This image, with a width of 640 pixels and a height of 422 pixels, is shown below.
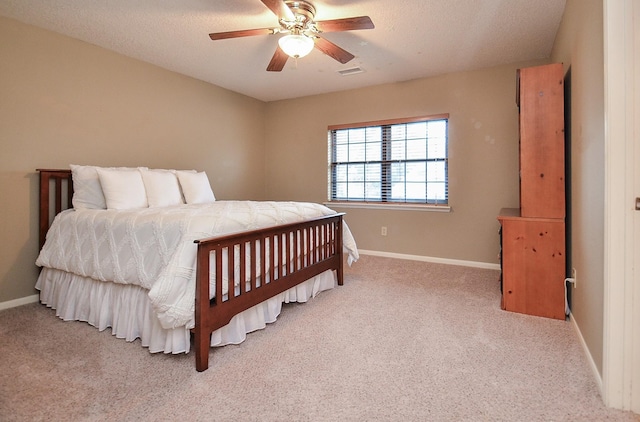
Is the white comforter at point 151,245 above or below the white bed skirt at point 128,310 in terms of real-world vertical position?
above

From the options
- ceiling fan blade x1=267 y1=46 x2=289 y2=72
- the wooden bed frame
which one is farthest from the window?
ceiling fan blade x1=267 y1=46 x2=289 y2=72

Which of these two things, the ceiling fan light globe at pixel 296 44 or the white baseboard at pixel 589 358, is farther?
the ceiling fan light globe at pixel 296 44

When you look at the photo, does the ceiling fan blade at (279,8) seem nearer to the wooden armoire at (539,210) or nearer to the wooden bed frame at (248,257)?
the wooden bed frame at (248,257)

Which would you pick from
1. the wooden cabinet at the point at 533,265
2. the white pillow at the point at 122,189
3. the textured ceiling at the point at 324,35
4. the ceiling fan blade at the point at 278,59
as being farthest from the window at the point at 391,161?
the white pillow at the point at 122,189

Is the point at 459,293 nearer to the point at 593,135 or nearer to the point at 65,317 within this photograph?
the point at 593,135

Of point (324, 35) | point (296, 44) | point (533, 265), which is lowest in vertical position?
point (533, 265)

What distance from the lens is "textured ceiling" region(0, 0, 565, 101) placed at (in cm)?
242

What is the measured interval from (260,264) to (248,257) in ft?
0.34

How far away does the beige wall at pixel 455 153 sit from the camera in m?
3.60

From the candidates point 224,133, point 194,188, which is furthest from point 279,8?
point 224,133

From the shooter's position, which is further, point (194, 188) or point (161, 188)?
point (194, 188)

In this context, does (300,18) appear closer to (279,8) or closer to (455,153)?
(279,8)

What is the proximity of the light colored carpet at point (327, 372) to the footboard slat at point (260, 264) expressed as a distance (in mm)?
234

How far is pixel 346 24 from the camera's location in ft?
7.21
